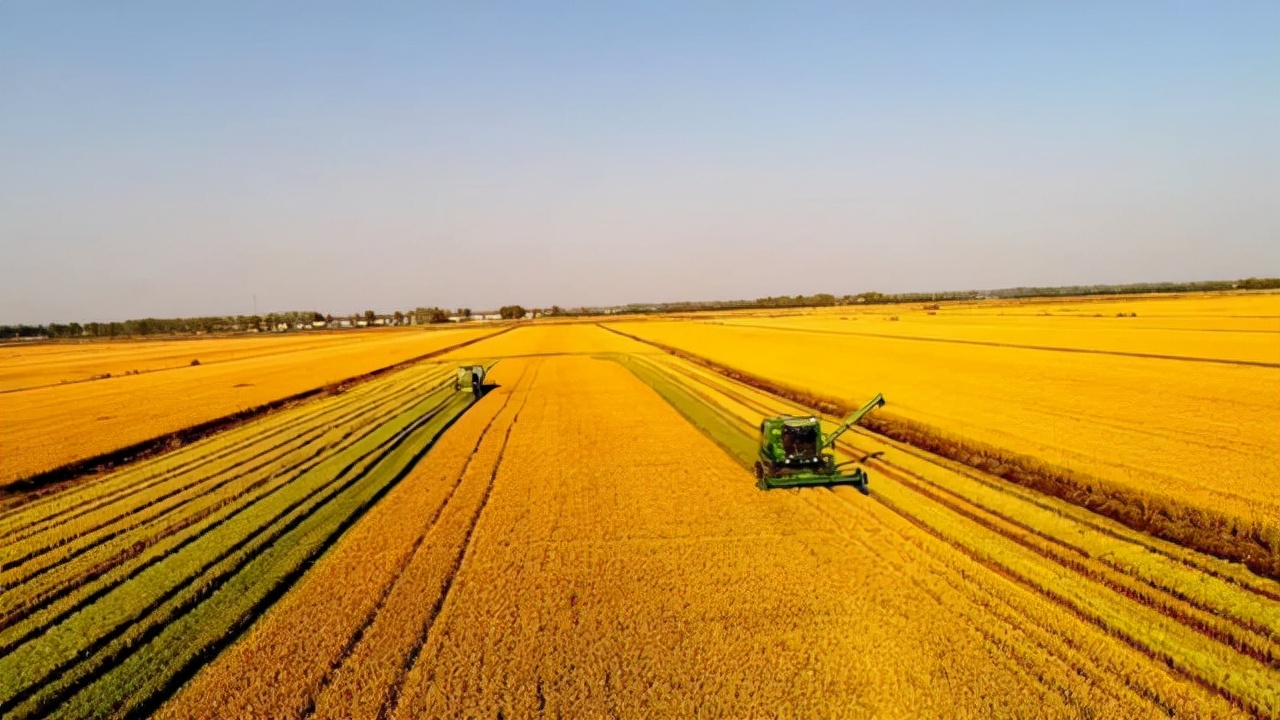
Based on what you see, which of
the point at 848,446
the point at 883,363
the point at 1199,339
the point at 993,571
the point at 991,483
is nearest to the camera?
the point at 993,571

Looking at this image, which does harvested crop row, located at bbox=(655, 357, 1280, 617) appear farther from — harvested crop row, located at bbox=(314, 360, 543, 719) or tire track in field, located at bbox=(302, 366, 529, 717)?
harvested crop row, located at bbox=(314, 360, 543, 719)

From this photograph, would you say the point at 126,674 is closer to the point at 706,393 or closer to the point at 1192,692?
the point at 1192,692

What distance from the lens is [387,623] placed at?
8.41 m

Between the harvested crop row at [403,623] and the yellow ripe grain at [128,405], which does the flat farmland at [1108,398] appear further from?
the yellow ripe grain at [128,405]

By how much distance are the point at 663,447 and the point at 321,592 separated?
1025cm

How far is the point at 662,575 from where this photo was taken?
9.61 metres

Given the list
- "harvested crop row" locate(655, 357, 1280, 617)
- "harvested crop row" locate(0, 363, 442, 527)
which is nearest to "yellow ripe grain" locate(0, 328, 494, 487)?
"harvested crop row" locate(0, 363, 442, 527)

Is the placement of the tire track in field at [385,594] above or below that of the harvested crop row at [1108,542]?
above

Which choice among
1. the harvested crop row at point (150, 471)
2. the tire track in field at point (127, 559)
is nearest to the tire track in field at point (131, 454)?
the harvested crop row at point (150, 471)

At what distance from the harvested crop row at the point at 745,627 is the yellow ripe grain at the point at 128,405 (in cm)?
1683

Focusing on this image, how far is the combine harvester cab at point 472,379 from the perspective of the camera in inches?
1184

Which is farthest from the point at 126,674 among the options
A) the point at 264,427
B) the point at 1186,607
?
the point at 264,427

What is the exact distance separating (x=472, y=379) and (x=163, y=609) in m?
21.8

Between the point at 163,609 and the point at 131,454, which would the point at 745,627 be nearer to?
the point at 163,609
